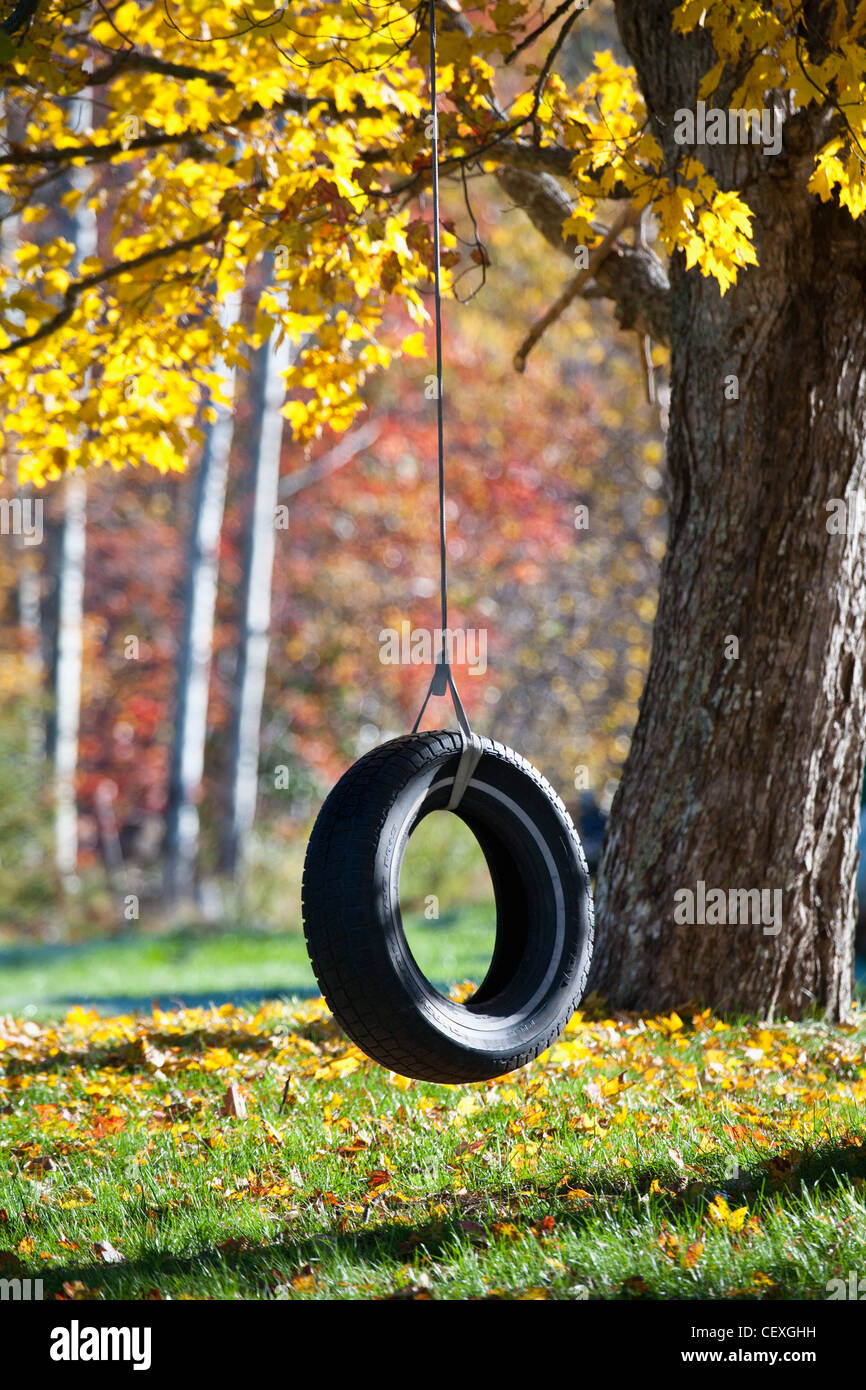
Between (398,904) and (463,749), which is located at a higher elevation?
(463,749)

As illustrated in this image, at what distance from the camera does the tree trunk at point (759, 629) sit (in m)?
5.52

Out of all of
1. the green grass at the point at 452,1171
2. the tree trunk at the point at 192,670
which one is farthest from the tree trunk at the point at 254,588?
the green grass at the point at 452,1171

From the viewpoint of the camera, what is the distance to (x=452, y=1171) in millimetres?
3697

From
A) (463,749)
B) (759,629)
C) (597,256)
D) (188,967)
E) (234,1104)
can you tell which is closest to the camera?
(463,749)

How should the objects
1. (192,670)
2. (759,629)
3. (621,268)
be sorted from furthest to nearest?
(192,670) → (621,268) → (759,629)

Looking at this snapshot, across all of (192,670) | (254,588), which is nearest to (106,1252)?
(192,670)

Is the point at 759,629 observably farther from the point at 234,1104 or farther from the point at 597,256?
the point at 234,1104

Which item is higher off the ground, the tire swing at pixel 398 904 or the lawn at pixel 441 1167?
the tire swing at pixel 398 904

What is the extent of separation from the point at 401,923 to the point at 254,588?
11664 mm

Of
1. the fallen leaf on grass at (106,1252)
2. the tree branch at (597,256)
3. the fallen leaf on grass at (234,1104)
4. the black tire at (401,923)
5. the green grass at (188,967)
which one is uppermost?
the tree branch at (597,256)

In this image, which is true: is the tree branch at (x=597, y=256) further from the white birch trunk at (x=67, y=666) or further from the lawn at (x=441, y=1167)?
the white birch trunk at (x=67, y=666)

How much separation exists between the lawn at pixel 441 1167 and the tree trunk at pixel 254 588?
9231mm

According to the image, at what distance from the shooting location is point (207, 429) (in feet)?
50.2

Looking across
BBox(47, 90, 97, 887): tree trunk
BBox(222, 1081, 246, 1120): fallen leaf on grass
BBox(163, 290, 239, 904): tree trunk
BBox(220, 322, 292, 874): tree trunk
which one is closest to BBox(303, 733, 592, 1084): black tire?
BBox(222, 1081, 246, 1120): fallen leaf on grass
